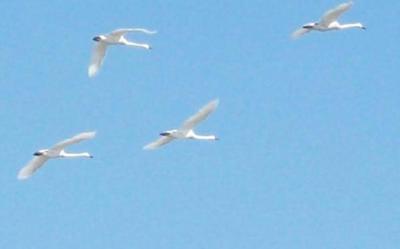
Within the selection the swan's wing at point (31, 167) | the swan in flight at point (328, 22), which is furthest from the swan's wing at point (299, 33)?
the swan's wing at point (31, 167)

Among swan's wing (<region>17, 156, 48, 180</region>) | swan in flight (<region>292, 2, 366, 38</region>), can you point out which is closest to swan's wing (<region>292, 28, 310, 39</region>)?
swan in flight (<region>292, 2, 366, 38</region>)

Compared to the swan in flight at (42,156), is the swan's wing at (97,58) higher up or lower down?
higher up

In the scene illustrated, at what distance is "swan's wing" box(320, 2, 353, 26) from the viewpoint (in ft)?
440

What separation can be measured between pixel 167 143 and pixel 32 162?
6877mm

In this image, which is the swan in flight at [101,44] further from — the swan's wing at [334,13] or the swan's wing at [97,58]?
the swan's wing at [334,13]

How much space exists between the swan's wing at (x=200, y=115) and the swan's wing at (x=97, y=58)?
5.21m

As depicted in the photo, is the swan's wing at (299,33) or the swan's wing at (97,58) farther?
the swan's wing at (97,58)

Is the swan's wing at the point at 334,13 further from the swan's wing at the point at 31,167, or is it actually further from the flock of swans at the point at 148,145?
the swan's wing at the point at 31,167

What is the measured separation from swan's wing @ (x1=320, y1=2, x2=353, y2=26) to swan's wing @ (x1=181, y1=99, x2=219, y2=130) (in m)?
6.83

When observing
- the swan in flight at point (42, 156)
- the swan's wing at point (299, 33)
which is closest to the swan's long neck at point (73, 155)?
the swan in flight at point (42, 156)

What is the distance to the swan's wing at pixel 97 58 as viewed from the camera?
448 feet

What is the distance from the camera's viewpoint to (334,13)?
134m

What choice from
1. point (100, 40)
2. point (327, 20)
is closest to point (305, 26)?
point (327, 20)

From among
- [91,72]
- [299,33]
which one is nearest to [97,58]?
[91,72]
